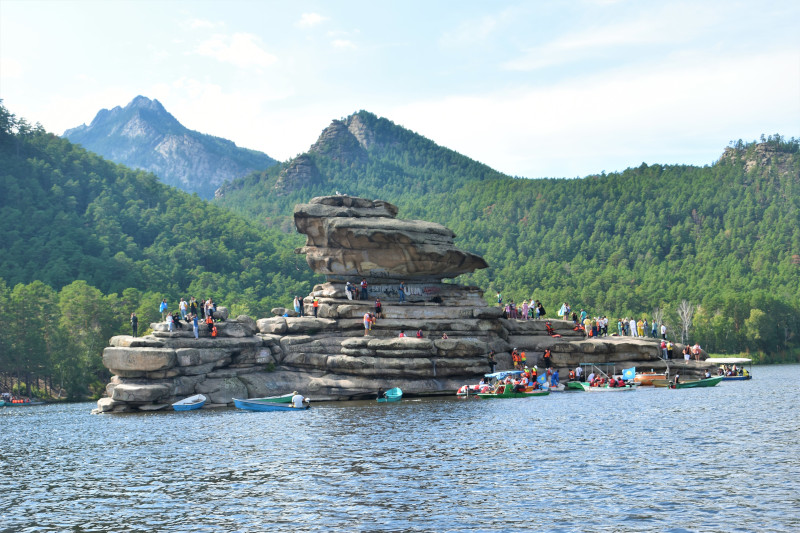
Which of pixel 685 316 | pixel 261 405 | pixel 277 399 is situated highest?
pixel 685 316

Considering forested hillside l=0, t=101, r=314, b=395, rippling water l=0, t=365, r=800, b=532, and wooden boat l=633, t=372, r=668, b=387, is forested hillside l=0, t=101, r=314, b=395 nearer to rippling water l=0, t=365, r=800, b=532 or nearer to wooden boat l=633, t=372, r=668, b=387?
rippling water l=0, t=365, r=800, b=532

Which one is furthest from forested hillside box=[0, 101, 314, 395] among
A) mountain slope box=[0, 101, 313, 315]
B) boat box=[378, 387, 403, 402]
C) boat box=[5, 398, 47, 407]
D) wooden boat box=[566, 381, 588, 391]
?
wooden boat box=[566, 381, 588, 391]

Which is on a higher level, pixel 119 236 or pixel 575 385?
pixel 119 236

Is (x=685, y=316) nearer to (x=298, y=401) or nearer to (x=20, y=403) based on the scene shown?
(x=298, y=401)

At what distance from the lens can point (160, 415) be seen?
6047cm

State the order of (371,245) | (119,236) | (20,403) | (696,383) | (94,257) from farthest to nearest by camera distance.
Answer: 1. (119,236)
2. (94,257)
3. (20,403)
4. (371,245)
5. (696,383)

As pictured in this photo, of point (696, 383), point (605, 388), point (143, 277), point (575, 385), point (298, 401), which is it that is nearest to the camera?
point (298, 401)

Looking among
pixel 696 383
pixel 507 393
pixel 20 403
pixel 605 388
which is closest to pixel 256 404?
pixel 507 393

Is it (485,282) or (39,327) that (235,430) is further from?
(485,282)

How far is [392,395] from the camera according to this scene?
6469 cm

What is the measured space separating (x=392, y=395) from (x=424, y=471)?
31798mm

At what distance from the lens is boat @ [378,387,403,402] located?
6456 cm

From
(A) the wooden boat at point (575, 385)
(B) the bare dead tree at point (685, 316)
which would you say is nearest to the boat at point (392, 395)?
(A) the wooden boat at point (575, 385)

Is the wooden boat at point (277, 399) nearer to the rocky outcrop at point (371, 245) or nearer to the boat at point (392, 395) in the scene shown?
the boat at point (392, 395)
